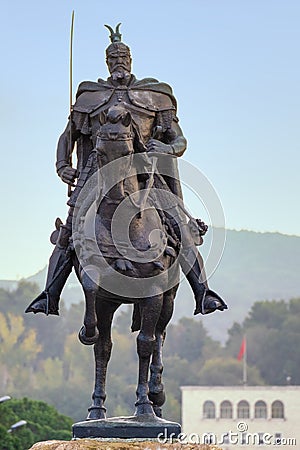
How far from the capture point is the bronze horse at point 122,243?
15008mm

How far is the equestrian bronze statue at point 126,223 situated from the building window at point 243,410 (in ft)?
210

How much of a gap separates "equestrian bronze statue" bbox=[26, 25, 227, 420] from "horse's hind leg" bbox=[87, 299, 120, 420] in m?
0.01

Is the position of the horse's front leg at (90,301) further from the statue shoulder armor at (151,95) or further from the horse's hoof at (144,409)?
the statue shoulder armor at (151,95)

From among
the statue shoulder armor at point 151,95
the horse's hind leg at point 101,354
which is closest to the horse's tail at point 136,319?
the horse's hind leg at point 101,354

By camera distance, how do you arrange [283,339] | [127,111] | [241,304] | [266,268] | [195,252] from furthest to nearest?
[266,268], [241,304], [283,339], [195,252], [127,111]

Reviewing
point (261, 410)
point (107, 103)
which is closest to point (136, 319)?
point (107, 103)

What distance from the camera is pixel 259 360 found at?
8750cm

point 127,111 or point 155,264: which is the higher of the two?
point 127,111

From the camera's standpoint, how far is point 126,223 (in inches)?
604

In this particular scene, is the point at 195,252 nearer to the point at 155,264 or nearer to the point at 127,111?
the point at 155,264

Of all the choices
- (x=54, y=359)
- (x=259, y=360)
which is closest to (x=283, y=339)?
(x=259, y=360)

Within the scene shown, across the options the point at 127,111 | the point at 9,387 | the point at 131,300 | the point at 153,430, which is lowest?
the point at 153,430

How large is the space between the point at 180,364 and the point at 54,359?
892 cm

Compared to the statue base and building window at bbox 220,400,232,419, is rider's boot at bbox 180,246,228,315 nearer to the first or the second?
the statue base
